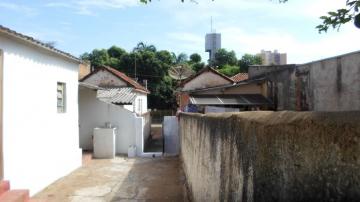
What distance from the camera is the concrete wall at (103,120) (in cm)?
2019

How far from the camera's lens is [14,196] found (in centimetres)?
834

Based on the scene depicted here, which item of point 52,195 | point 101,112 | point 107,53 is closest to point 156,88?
point 107,53

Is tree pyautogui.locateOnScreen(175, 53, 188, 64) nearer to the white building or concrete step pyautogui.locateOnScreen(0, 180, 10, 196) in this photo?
the white building

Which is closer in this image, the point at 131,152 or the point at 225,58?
the point at 131,152

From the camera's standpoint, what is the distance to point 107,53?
2089 inches

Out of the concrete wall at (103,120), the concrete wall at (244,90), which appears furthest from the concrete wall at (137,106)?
the concrete wall at (244,90)

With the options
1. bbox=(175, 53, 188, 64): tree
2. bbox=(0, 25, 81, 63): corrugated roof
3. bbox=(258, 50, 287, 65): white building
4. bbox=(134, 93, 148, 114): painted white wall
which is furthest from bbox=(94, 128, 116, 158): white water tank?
bbox=(175, 53, 188, 64): tree

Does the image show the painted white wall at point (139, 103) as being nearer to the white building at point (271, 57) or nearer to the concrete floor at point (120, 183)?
the concrete floor at point (120, 183)

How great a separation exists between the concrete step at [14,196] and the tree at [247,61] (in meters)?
43.0

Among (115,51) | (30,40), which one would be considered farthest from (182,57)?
(30,40)

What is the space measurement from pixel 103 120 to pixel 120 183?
7585 mm

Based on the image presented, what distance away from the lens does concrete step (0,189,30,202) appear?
8.07 metres

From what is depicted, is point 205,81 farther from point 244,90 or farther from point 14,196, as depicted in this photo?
point 14,196

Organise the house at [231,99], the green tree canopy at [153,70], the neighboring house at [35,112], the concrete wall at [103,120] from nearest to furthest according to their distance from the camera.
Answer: the neighboring house at [35,112]
the house at [231,99]
the concrete wall at [103,120]
the green tree canopy at [153,70]
